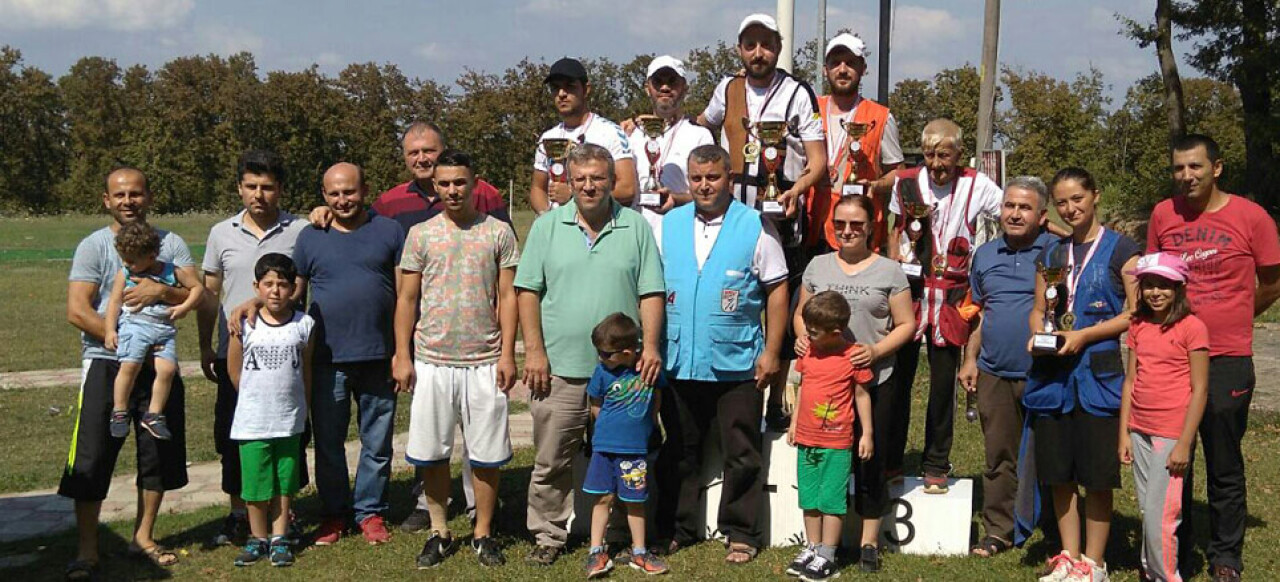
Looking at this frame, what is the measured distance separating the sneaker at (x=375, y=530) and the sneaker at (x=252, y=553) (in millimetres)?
563

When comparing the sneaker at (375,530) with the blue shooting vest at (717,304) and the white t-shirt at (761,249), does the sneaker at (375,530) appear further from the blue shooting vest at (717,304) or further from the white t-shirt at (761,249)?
the white t-shirt at (761,249)

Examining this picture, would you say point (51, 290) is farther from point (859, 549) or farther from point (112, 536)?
point (859, 549)

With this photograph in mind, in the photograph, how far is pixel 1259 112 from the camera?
26.8m

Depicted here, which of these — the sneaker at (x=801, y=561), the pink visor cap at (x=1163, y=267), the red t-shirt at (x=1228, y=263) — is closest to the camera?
the pink visor cap at (x=1163, y=267)

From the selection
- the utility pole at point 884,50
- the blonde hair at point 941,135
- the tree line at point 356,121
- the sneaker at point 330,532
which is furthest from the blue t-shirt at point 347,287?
the tree line at point 356,121

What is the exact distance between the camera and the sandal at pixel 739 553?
566cm

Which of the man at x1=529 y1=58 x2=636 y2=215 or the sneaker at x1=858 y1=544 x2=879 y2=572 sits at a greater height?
the man at x1=529 y1=58 x2=636 y2=215

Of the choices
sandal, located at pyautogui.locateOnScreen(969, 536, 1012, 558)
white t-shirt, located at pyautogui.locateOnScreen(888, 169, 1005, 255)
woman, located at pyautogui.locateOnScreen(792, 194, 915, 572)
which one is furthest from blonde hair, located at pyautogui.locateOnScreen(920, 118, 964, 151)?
sandal, located at pyautogui.locateOnScreen(969, 536, 1012, 558)

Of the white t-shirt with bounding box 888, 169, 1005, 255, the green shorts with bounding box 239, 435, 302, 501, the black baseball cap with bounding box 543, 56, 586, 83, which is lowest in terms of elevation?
the green shorts with bounding box 239, 435, 302, 501

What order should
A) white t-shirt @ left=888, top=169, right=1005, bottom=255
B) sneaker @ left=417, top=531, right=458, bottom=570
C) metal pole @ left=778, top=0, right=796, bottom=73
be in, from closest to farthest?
sneaker @ left=417, top=531, right=458, bottom=570 < white t-shirt @ left=888, top=169, right=1005, bottom=255 < metal pole @ left=778, top=0, right=796, bottom=73

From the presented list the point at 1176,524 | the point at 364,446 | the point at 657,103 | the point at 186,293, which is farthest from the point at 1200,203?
the point at 186,293

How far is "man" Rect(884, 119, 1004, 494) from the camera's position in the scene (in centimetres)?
578

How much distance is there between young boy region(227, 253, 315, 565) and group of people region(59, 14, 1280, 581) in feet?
0.05

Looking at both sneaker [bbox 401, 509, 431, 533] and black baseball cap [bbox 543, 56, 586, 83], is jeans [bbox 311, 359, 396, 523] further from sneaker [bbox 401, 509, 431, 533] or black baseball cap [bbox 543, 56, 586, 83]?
black baseball cap [bbox 543, 56, 586, 83]
